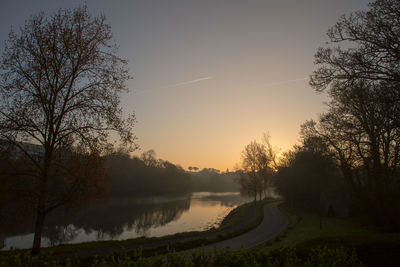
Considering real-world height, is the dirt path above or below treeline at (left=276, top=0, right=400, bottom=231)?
below

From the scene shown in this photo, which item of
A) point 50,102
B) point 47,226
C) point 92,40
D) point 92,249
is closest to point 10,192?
point 50,102

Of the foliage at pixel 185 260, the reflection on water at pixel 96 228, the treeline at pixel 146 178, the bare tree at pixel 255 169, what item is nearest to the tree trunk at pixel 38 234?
the foliage at pixel 185 260

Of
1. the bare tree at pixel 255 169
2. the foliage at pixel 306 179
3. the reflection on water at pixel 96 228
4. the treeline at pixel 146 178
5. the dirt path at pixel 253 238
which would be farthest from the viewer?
the treeline at pixel 146 178

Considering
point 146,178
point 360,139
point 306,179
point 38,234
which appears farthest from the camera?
point 146,178

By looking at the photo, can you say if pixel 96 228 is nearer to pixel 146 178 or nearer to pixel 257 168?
pixel 257 168

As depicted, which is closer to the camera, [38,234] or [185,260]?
[185,260]

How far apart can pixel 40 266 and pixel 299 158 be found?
37.0 m

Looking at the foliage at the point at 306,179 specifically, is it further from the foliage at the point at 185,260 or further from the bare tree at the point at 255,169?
the foliage at the point at 185,260

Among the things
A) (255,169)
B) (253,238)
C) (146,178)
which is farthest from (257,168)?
(146,178)

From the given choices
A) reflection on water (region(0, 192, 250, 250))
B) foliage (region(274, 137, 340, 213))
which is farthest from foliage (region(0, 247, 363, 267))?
foliage (region(274, 137, 340, 213))

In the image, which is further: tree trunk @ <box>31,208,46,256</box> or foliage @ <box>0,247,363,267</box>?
tree trunk @ <box>31,208,46,256</box>

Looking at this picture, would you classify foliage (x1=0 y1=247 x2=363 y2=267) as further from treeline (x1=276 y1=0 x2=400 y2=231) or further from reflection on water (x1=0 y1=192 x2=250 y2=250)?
reflection on water (x1=0 y1=192 x2=250 y2=250)

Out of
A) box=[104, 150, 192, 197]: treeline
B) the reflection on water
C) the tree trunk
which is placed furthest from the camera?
box=[104, 150, 192, 197]: treeline

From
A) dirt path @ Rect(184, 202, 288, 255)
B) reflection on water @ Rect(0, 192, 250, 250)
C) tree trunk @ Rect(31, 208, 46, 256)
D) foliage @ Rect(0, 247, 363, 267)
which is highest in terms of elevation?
foliage @ Rect(0, 247, 363, 267)
